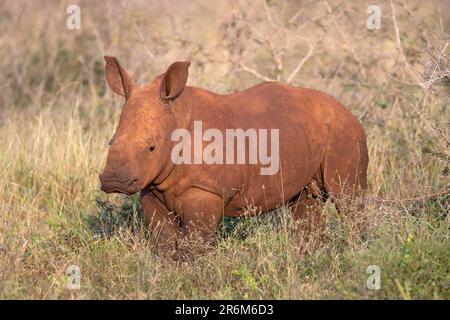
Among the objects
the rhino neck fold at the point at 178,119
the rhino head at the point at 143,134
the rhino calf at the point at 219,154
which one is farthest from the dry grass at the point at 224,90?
the rhino head at the point at 143,134

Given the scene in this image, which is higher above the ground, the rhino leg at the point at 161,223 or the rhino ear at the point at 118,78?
the rhino ear at the point at 118,78

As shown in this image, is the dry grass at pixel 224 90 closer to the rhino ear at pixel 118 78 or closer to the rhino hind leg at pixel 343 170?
the rhino hind leg at pixel 343 170

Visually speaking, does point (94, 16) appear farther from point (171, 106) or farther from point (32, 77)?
point (171, 106)

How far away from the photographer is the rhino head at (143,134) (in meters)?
5.58

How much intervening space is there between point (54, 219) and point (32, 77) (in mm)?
5355

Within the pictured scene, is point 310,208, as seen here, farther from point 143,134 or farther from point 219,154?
point 143,134

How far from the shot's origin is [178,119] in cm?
593

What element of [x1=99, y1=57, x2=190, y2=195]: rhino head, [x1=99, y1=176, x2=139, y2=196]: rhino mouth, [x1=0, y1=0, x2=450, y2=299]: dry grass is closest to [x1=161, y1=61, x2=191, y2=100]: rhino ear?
[x1=99, y1=57, x2=190, y2=195]: rhino head

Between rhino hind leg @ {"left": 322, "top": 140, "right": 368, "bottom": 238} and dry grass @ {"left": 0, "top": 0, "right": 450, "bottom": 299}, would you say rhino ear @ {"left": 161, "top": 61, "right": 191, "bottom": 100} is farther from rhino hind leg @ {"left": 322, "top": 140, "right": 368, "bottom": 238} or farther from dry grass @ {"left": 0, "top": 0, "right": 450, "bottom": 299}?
rhino hind leg @ {"left": 322, "top": 140, "right": 368, "bottom": 238}

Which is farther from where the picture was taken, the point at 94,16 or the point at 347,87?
the point at 94,16

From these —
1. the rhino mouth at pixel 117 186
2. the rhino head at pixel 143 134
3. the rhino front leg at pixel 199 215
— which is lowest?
the rhino front leg at pixel 199 215

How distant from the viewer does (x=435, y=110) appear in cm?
871

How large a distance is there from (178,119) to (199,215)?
708 mm
